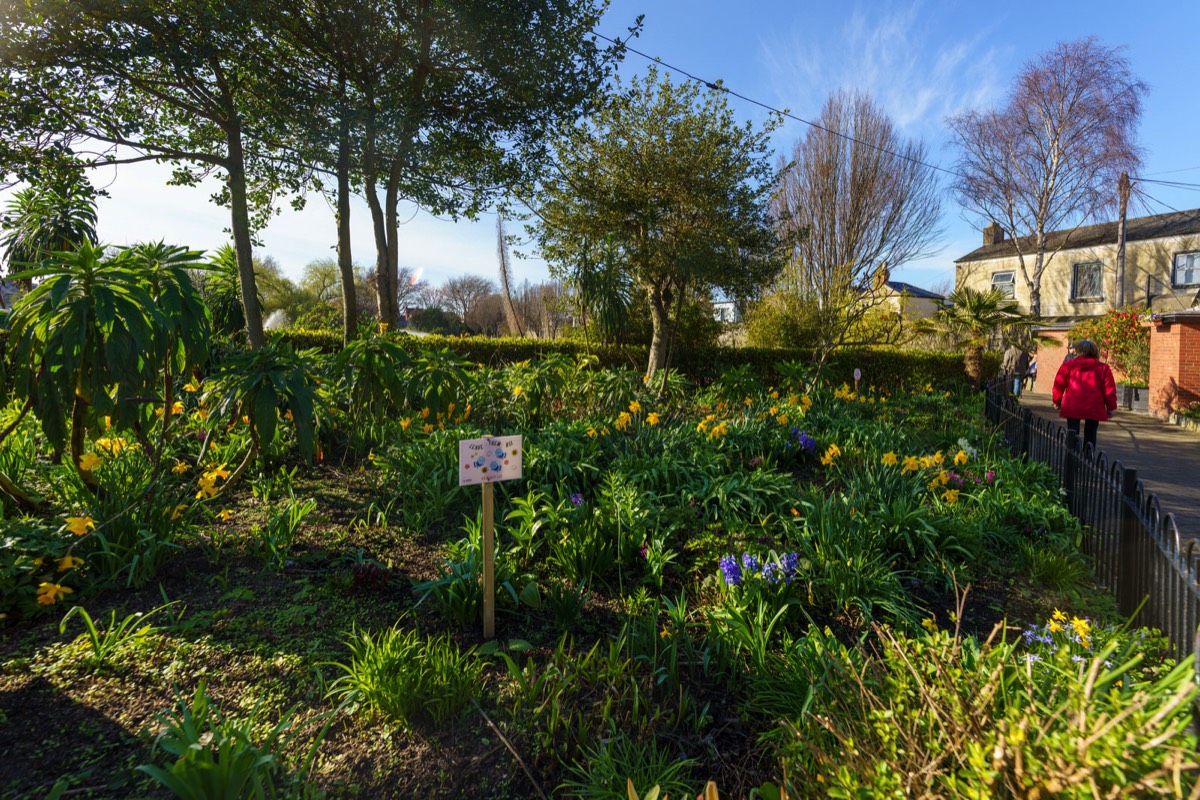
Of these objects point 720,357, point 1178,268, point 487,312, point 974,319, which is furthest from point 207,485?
point 487,312

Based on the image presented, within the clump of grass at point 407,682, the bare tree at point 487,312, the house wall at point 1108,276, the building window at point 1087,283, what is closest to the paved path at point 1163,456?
the clump of grass at point 407,682

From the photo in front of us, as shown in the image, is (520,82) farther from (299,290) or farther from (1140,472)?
(299,290)

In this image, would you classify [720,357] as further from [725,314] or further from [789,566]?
[725,314]

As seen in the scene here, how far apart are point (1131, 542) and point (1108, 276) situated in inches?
1059

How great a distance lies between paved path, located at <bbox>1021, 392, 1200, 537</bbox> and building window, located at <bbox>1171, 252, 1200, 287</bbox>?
513 inches

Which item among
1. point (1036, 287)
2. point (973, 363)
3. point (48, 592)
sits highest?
point (1036, 287)

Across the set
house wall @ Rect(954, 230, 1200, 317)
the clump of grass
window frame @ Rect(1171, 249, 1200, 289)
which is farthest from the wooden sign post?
window frame @ Rect(1171, 249, 1200, 289)

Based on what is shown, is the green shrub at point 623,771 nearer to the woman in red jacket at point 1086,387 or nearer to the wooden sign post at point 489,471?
the wooden sign post at point 489,471

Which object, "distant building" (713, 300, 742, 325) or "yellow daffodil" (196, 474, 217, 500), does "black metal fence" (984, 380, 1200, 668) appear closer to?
"yellow daffodil" (196, 474, 217, 500)

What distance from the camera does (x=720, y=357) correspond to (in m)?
13.0

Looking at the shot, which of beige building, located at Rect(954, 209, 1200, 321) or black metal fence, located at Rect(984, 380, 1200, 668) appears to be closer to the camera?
black metal fence, located at Rect(984, 380, 1200, 668)

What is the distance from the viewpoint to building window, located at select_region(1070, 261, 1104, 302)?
925 inches

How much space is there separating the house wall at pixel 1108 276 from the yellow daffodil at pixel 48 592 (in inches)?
925

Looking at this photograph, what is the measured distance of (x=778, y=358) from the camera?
13797 mm
